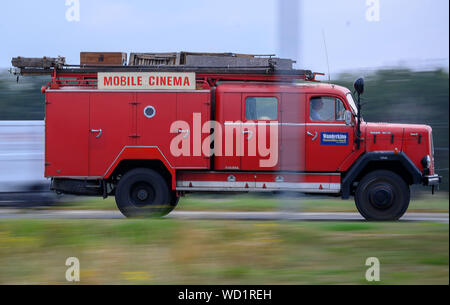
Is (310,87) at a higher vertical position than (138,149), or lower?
higher

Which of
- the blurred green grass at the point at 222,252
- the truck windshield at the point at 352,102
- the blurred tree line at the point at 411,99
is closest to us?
the blurred green grass at the point at 222,252

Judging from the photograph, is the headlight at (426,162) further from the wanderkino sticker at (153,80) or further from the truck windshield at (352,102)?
the wanderkino sticker at (153,80)

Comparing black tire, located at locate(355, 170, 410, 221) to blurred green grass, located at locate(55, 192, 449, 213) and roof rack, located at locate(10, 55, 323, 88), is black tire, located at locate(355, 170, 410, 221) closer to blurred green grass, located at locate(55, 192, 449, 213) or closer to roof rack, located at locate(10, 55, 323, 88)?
roof rack, located at locate(10, 55, 323, 88)

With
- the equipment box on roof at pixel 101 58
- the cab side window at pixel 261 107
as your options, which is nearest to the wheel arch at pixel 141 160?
the equipment box on roof at pixel 101 58

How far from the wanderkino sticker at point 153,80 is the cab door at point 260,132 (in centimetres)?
119

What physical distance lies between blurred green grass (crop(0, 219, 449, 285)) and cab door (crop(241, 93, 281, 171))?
393 centimetres

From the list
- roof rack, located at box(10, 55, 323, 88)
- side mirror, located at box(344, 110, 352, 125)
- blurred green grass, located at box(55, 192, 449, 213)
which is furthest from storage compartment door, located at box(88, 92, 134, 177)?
side mirror, located at box(344, 110, 352, 125)

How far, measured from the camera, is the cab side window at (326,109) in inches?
494

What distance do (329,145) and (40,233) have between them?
6.26 meters

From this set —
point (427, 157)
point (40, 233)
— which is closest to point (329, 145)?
point (427, 157)

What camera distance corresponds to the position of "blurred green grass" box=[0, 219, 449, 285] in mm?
6848

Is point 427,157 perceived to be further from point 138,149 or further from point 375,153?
point 138,149
